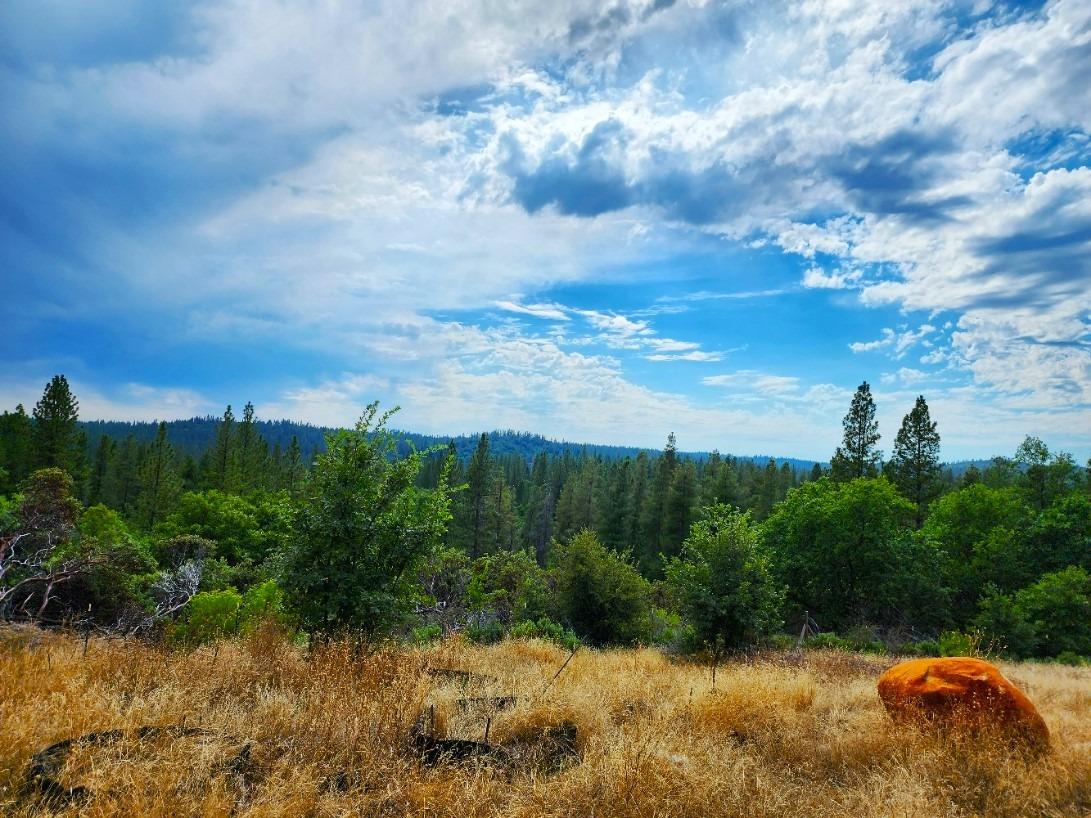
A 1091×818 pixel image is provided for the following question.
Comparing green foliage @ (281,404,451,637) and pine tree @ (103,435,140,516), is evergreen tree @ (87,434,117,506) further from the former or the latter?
green foliage @ (281,404,451,637)

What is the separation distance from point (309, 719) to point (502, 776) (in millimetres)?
1848

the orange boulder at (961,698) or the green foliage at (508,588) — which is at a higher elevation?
the orange boulder at (961,698)

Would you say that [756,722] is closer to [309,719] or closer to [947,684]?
[947,684]

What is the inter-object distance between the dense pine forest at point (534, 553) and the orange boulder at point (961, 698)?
6.65m

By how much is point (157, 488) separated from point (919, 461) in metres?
61.0

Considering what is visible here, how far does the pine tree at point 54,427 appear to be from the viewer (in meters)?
40.7

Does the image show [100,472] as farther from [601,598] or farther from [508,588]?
[601,598]

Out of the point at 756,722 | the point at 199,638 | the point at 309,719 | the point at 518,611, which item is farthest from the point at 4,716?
the point at 518,611

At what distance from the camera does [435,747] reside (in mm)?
4977

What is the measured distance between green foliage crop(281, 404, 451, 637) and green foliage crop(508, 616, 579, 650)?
19.8ft

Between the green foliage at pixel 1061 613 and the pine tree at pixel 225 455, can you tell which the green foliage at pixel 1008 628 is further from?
the pine tree at pixel 225 455

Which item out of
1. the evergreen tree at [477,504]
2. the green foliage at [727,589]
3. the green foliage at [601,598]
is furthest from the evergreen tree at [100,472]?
the green foliage at [727,589]

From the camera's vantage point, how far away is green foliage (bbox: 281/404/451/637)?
8.03 metres

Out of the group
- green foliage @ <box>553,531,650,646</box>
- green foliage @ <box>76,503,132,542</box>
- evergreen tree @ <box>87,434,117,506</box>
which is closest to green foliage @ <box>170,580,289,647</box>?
green foliage @ <box>553,531,650,646</box>
